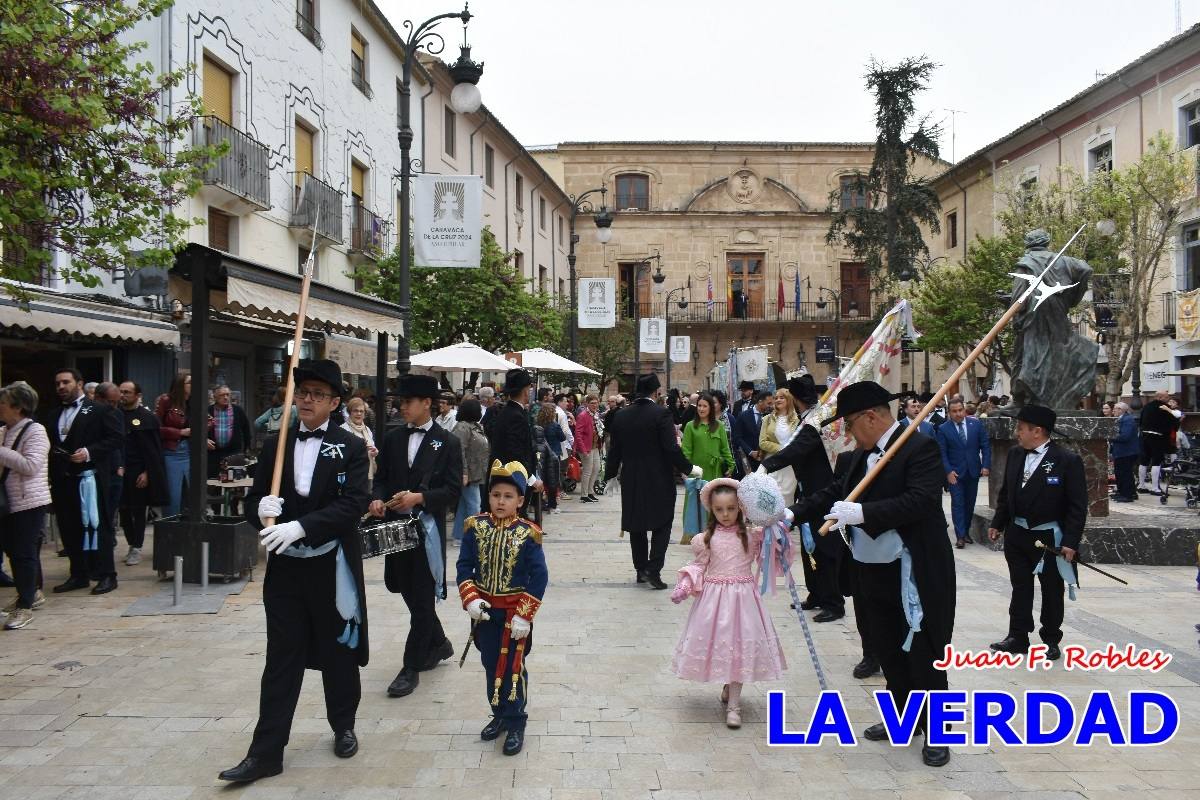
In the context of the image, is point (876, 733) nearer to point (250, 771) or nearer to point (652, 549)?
A: point (250, 771)

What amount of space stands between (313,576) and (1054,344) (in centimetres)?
881

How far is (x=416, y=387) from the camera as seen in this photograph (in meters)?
5.64

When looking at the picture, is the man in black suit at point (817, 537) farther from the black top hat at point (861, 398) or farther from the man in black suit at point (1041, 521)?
the black top hat at point (861, 398)

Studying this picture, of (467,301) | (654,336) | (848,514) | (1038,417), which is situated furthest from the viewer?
(654,336)

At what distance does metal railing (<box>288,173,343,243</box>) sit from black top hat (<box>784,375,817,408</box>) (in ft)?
38.6

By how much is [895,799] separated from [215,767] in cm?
307

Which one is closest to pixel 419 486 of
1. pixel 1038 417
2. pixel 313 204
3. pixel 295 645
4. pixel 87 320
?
pixel 295 645

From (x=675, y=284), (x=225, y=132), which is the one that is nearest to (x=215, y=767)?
(x=225, y=132)

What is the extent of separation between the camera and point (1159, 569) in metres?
9.50

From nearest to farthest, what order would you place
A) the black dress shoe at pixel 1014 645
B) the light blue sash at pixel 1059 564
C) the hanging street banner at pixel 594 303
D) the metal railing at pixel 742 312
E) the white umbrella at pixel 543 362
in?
the light blue sash at pixel 1059 564 < the black dress shoe at pixel 1014 645 < the white umbrella at pixel 543 362 < the hanging street banner at pixel 594 303 < the metal railing at pixel 742 312

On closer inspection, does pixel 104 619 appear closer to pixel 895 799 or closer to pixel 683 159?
pixel 895 799

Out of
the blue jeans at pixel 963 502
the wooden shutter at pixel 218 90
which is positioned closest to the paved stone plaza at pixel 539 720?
the blue jeans at pixel 963 502

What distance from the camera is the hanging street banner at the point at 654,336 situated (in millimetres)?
28625

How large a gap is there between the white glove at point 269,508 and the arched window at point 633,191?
138 ft
